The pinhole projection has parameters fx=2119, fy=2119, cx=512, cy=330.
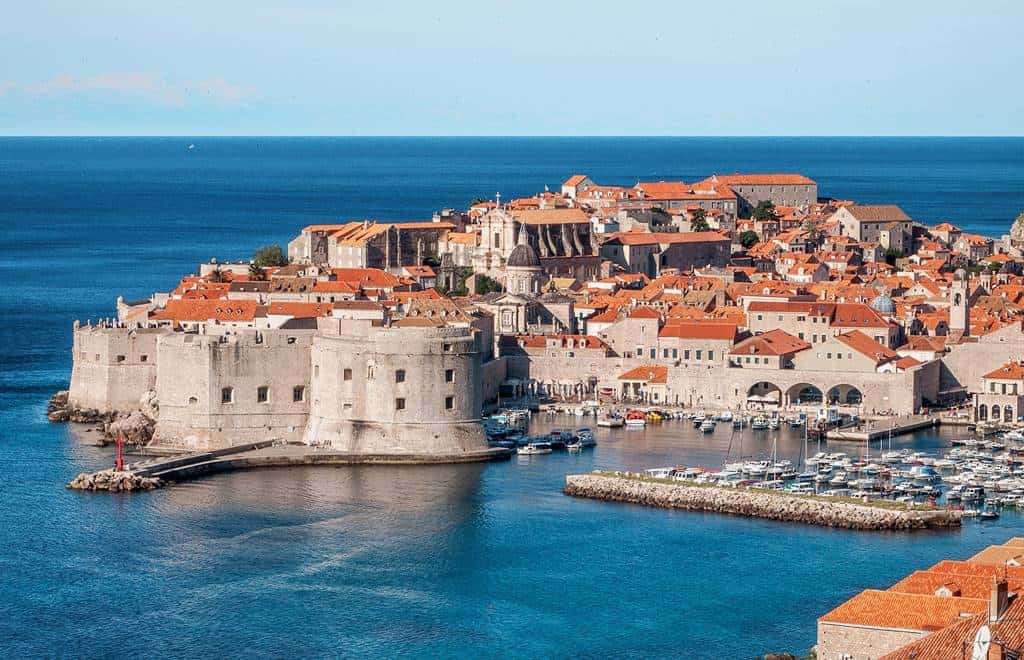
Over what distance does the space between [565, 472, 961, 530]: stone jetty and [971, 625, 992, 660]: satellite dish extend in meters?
16.8

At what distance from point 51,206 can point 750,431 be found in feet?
328

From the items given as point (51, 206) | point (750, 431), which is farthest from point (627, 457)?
point (51, 206)

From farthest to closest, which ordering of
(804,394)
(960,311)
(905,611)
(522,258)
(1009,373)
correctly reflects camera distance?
(522,258), (960,311), (804,394), (1009,373), (905,611)

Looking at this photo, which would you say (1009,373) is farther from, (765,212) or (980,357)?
(765,212)

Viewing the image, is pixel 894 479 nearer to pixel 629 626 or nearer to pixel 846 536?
pixel 846 536

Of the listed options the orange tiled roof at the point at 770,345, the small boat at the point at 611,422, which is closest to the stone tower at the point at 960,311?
the orange tiled roof at the point at 770,345

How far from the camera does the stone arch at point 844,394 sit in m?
52.1

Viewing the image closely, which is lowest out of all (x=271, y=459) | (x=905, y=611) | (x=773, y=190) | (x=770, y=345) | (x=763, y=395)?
(x=905, y=611)

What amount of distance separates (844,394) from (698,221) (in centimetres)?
3615

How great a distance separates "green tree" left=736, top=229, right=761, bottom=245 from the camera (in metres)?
85.8

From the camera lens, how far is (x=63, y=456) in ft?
153

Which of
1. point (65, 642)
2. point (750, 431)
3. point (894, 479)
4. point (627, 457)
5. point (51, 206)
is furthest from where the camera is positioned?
point (51, 206)

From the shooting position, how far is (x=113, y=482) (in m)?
43.1

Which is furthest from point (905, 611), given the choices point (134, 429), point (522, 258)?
point (522, 258)
